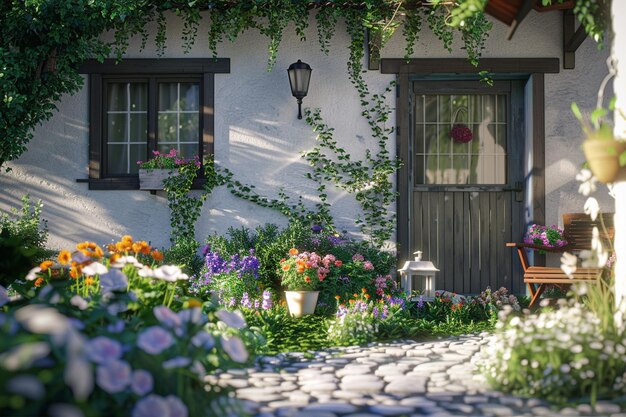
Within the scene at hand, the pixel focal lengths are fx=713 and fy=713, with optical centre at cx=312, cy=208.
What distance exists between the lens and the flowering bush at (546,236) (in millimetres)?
7676

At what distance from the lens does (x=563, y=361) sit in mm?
3666

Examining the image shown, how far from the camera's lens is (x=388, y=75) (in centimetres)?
827

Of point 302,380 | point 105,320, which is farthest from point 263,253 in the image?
point 105,320

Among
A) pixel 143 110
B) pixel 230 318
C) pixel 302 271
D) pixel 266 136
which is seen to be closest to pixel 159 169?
pixel 143 110

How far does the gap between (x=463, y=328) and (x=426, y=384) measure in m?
2.31

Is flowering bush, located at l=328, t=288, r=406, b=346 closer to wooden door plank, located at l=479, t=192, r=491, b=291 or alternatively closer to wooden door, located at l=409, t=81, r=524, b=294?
wooden door, located at l=409, t=81, r=524, b=294

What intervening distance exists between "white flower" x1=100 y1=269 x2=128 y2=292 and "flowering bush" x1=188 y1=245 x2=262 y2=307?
3.34 meters

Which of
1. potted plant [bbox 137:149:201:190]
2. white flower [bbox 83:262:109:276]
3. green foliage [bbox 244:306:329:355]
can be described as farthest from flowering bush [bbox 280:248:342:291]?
white flower [bbox 83:262:109:276]

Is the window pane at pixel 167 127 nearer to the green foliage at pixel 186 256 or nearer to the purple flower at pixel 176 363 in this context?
the green foliage at pixel 186 256

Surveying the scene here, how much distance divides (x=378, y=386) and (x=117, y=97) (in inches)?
227

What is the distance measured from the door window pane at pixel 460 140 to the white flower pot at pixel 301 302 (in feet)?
7.79

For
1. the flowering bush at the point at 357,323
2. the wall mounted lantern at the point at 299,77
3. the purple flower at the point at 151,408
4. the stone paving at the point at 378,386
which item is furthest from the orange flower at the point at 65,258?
the wall mounted lantern at the point at 299,77

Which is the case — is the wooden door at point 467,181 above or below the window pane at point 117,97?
below

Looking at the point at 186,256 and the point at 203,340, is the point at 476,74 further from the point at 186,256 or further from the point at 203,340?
the point at 203,340
